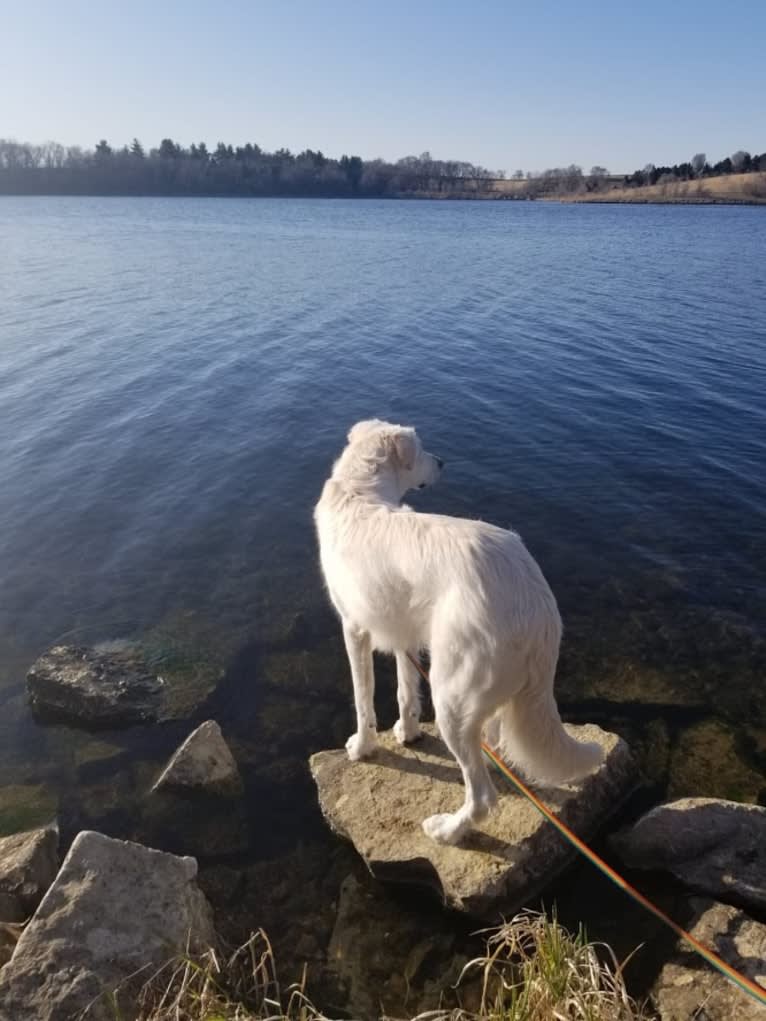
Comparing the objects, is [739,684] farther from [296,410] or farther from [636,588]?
[296,410]

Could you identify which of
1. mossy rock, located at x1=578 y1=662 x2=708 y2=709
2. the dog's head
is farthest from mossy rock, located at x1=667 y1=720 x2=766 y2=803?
the dog's head

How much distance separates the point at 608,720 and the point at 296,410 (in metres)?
10.7

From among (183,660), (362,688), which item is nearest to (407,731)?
(362,688)

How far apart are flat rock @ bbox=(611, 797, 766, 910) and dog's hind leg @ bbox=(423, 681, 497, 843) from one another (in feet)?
4.08

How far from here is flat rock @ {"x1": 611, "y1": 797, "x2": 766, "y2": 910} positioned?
4609mm

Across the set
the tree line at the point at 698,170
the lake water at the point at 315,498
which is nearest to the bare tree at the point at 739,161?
the tree line at the point at 698,170

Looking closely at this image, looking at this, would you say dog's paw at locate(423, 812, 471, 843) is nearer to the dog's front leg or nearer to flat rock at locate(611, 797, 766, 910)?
the dog's front leg

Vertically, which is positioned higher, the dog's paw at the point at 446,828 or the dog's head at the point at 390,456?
the dog's head at the point at 390,456

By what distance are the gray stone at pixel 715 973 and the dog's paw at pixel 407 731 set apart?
2.45 meters

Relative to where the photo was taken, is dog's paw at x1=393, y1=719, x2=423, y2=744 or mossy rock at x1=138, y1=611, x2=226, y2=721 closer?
dog's paw at x1=393, y1=719, x2=423, y2=744

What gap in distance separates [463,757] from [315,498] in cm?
728

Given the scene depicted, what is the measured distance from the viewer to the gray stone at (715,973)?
3770 millimetres

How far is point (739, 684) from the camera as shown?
6.98 meters

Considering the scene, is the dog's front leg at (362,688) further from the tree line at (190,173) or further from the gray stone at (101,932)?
the tree line at (190,173)
